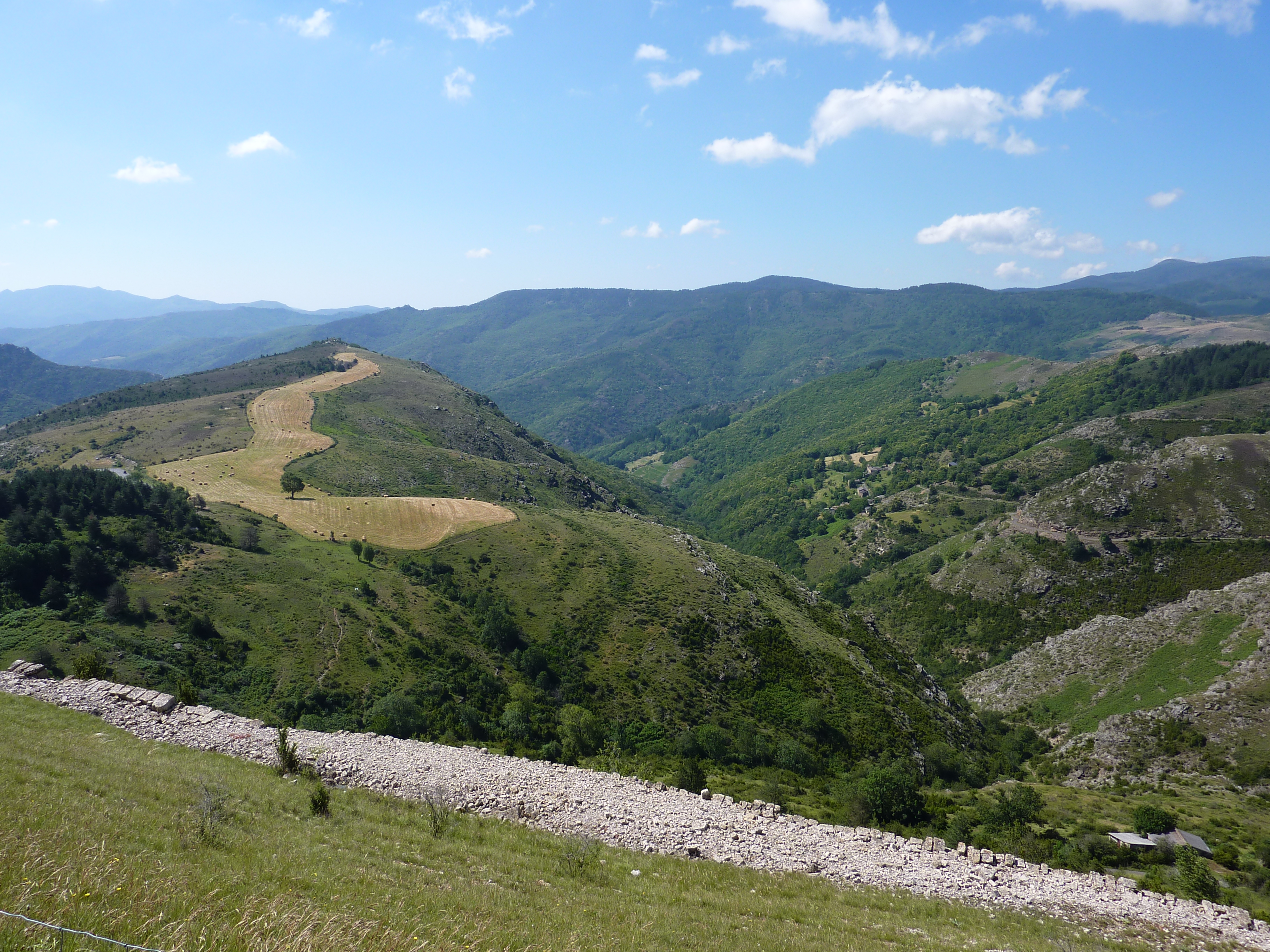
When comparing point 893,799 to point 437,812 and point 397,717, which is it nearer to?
point 437,812

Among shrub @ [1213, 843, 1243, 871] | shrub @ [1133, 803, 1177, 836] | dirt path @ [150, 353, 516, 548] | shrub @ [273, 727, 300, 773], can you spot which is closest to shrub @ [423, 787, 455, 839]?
shrub @ [273, 727, 300, 773]

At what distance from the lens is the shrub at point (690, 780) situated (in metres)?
34.3

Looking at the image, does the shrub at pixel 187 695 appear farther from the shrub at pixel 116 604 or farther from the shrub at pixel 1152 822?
the shrub at pixel 1152 822

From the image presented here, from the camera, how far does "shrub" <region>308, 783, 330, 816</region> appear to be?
21594 mm

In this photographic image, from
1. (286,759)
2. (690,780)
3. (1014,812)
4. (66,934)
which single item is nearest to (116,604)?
(286,759)

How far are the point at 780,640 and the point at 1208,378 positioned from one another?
22480cm

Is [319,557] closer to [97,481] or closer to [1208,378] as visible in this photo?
[97,481]

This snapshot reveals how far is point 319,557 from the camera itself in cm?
7406

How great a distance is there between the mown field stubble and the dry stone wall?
141 cm

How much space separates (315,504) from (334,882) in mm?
93336

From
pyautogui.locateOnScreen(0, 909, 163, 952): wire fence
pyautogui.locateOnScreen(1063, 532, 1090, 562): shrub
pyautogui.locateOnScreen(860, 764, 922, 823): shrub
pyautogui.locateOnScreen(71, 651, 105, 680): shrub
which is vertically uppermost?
pyautogui.locateOnScreen(0, 909, 163, 952): wire fence

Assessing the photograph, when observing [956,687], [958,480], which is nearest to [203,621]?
[956,687]

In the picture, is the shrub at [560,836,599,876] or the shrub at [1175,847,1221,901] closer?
the shrub at [560,836,599,876]

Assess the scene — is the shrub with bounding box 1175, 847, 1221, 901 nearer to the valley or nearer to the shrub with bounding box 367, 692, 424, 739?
the valley
